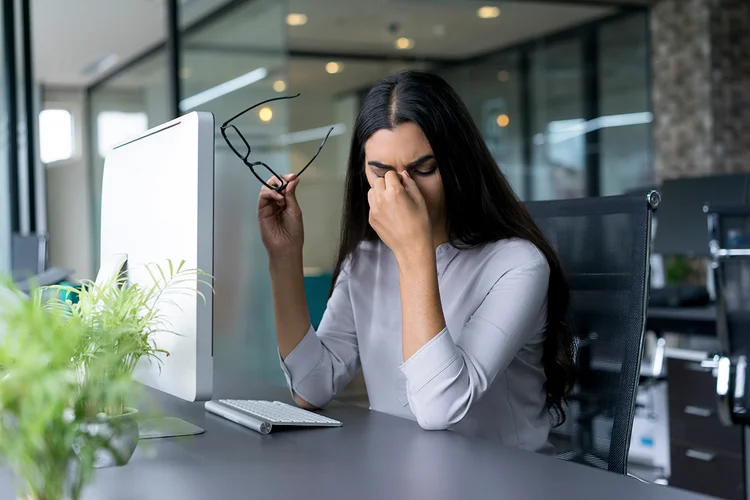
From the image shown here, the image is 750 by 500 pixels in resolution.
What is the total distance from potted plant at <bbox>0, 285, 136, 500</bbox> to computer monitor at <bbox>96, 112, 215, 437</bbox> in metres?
0.34

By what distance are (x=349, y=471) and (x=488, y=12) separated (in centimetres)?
626

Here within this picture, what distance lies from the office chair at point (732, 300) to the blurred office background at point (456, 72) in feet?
8.95

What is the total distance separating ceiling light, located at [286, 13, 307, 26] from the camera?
6.61 meters

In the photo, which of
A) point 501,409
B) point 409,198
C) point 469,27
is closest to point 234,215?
point 409,198

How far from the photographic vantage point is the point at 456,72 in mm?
7691

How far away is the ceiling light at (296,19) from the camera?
6613 millimetres

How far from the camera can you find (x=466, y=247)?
144cm

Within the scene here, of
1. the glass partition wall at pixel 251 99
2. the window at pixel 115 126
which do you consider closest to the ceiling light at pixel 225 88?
the glass partition wall at pixel 251 99

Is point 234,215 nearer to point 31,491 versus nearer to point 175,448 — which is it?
point 175,448

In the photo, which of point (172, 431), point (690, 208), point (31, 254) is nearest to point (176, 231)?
point (172, 431)

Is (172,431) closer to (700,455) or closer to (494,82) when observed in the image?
(700,455)

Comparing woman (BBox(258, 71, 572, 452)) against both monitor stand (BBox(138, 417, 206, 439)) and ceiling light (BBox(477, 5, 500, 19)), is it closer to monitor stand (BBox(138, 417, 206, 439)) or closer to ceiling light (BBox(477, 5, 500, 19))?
monitor stand (BBox(138, 417, 206, 439))

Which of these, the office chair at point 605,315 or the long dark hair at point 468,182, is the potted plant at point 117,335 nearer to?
the long dark hair at point 468,182

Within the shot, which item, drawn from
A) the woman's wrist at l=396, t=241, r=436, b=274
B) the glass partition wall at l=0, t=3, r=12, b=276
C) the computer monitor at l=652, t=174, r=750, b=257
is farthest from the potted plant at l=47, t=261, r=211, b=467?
the glass partition wall at l=0, t=3, r=12, b=276
